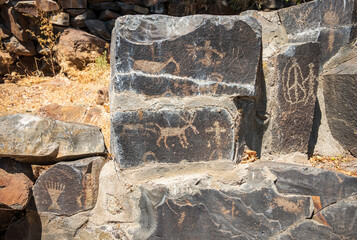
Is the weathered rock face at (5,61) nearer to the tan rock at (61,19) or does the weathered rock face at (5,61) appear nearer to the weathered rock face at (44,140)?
the tan rock at (61,19)

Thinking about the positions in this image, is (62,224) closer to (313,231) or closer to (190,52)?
(190,52)

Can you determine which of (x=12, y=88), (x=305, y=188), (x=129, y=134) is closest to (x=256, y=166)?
(x=305, y=188)

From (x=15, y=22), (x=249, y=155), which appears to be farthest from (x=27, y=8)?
(x=249, y=155)

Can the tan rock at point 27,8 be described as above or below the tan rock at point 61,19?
above

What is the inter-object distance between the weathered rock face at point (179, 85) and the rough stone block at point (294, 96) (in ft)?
0.81

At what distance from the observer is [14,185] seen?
68.9 inches

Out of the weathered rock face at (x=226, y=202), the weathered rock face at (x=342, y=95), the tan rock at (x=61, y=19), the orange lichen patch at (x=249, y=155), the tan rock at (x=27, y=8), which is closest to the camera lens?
the weathered rock face at (x=226, y=202)

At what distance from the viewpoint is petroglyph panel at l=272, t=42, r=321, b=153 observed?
193 centimetres

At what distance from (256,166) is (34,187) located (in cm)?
131

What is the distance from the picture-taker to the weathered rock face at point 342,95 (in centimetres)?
205

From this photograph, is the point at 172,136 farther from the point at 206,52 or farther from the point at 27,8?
the point at 27,8

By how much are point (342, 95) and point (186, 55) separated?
117 cm

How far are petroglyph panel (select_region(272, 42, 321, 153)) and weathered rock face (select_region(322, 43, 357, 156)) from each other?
0.23 metres

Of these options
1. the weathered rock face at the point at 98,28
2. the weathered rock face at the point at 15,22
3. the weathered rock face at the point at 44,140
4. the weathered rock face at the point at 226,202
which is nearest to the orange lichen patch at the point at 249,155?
the weathered rock face at the point at 226,202
